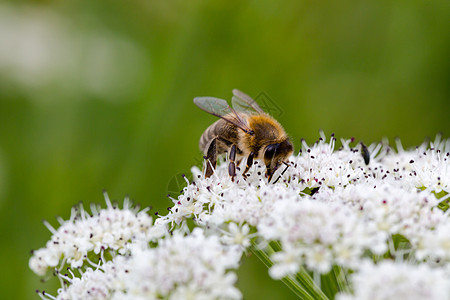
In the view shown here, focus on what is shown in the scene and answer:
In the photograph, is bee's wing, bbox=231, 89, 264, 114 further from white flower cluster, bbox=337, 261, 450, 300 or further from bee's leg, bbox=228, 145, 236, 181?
white flower cluster, bbox=337, 261, 450, 300

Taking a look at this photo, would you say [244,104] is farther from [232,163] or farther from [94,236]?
[94,236]

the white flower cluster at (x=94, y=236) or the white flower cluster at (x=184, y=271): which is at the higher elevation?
the white flower cluster at (x=94, y=236)

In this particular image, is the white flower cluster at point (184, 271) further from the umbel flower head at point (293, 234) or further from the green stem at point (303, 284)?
the green stem at point (303, 284)

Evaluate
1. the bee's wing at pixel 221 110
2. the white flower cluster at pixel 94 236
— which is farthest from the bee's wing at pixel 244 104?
the white flower cluster at pixel 94 236

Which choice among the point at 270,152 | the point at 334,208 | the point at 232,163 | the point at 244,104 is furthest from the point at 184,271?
the point at 244,104

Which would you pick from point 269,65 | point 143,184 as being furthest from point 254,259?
point 269,65

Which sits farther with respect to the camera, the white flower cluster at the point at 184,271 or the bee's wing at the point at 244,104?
the bee's wing at the point at 244,104

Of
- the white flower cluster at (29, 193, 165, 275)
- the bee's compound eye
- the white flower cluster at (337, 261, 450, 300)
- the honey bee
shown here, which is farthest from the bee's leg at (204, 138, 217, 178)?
the white flower cluster at (337, 261, 450, 300)
